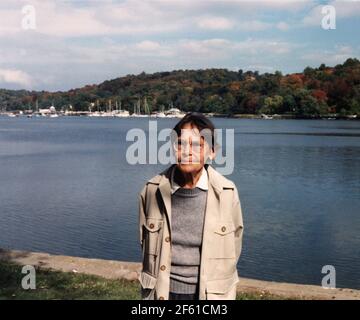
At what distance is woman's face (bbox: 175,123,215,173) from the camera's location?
3.12 m

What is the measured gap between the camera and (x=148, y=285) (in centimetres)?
317

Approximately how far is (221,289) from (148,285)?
1.40 ft

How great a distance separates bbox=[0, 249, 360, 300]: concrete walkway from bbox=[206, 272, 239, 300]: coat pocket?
455 cm

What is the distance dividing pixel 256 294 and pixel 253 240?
7779 mm

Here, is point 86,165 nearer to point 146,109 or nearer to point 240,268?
point 240,268

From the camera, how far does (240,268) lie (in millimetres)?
12516

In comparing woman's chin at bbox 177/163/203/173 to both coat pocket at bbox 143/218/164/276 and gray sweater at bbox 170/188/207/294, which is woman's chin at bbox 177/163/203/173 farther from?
coat pocket at bbox 143/218/164/276

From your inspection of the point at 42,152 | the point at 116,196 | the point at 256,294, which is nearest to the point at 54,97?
the point at 42,152

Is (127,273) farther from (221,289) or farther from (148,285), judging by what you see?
(221,289)

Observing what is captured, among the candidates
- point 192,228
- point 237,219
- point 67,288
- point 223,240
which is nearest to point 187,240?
point 192,228

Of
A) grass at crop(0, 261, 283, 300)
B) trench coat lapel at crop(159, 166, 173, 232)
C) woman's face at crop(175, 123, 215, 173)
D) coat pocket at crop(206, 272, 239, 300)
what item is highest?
woman's face at crop(175, 123, 215, 173)

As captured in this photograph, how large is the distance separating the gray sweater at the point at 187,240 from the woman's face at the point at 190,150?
140 millimetres

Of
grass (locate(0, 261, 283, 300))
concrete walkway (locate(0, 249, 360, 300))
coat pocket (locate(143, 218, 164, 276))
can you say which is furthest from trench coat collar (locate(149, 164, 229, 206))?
concrete walkway (locate(0, 249, 360, 300))

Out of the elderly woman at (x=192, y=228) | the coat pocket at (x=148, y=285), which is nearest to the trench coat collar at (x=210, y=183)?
the elderly woman at (x=192, y=228)
